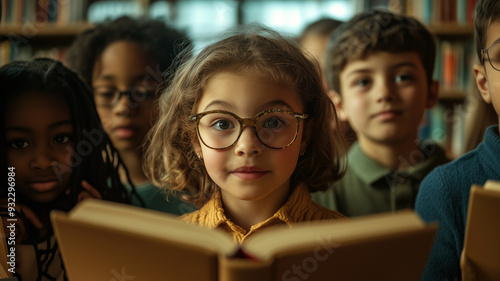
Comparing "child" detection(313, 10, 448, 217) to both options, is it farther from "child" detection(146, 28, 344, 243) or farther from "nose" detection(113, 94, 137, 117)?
"nose" detection(113, 94, 137, 117)

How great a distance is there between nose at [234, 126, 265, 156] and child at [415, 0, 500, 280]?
1.29 ft

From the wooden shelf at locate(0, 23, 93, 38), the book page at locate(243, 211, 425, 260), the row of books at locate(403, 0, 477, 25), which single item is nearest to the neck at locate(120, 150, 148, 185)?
the book page at locate(243, 211, 425, 260)

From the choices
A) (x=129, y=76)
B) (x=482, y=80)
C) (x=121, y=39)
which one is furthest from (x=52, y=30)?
(x=482, y=80)

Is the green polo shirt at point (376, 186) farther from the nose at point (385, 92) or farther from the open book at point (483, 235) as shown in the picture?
the open book at point (483, 235)

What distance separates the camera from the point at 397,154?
4.54ft

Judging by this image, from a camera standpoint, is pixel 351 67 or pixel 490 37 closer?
pixel 490 37

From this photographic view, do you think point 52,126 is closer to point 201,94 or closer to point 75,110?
point 75,110

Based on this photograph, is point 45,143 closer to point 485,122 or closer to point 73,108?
point 73,108

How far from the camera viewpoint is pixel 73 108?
106 centimetres

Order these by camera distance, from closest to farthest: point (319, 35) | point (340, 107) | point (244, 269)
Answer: point (244, 269)
point (340, 107)
point (319, 35)

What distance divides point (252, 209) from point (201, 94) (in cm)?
27

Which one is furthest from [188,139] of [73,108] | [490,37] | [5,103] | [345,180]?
[490,37]

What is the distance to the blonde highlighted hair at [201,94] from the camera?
3.35 feet

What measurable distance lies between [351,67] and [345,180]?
1.09 ft
